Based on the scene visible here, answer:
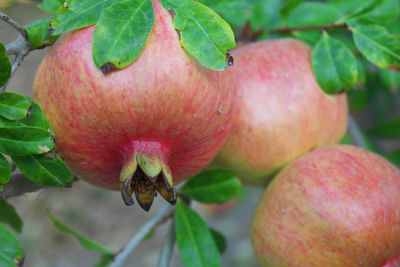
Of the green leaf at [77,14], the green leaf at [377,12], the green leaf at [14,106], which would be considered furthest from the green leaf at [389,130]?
the green leaf at [14,106]

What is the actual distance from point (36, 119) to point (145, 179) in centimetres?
25

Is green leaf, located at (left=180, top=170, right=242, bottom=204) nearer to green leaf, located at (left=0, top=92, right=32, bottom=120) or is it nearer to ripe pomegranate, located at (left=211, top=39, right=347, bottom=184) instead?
ripe pomegranate, located at (left=211, top=39, right=347, bottom=184)

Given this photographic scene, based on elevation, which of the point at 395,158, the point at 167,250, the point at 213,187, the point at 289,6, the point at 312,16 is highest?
the point at 289,6

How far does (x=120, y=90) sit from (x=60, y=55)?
16 centimetres

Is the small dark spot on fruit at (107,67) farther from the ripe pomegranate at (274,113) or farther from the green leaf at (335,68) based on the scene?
the green leaf at (335,68)

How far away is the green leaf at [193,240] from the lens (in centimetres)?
120

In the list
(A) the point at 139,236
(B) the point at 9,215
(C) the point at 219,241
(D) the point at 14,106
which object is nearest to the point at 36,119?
(D) the point at 14,106

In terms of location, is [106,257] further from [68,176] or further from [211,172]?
[68,176]

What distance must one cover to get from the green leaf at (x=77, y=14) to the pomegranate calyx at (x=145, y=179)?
276mm

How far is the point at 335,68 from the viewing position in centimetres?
126

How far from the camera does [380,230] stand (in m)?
1.03

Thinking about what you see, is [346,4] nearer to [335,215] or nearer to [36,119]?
[335,215]

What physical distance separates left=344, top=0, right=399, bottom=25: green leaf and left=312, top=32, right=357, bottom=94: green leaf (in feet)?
0.41

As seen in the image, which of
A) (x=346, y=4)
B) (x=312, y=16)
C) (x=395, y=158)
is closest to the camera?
(x=312, y=16)
